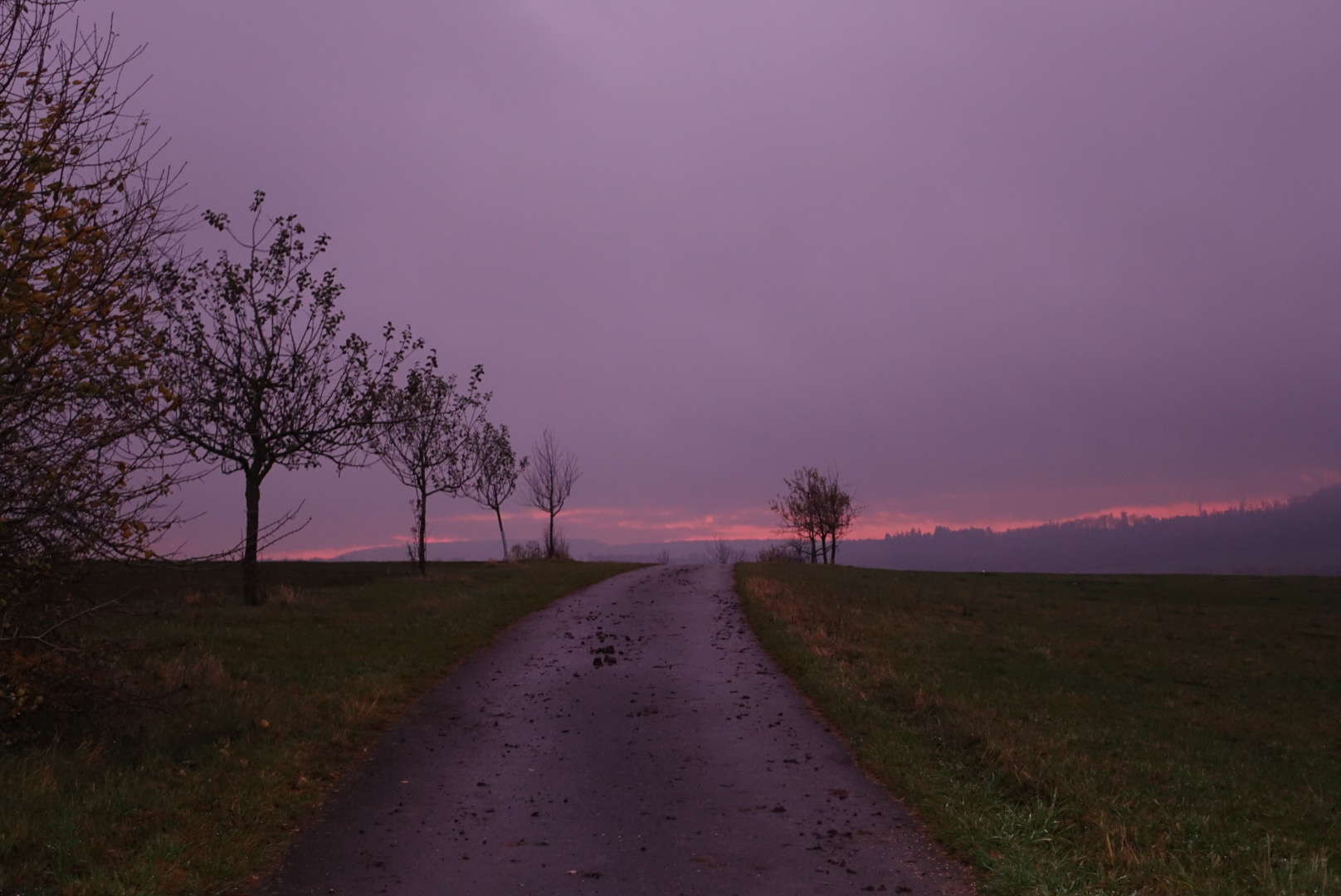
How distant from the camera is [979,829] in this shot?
7254mm

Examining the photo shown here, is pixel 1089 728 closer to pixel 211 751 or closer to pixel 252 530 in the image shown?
pixel 211 751

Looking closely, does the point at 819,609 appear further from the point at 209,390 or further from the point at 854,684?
the point at 209,390

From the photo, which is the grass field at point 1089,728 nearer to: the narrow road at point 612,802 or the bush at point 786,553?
the narrow road at point 612,802

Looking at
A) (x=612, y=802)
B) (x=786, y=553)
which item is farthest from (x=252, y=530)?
(x=786, y=553)

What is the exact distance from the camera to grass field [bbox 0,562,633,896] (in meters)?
6.75

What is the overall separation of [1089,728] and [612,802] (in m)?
10.00

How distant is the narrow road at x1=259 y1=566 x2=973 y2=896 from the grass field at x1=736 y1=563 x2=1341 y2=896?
0.70 meters

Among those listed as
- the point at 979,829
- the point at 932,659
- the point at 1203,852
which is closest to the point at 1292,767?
the point at 932,659

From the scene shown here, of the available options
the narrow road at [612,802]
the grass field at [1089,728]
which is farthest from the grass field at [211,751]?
the grass field at [1089,728]

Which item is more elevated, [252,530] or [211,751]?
[252,530]

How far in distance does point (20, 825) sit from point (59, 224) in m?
5.24

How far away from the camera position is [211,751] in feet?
31.7

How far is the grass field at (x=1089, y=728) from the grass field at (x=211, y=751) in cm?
659

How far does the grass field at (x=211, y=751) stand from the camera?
6.75m
